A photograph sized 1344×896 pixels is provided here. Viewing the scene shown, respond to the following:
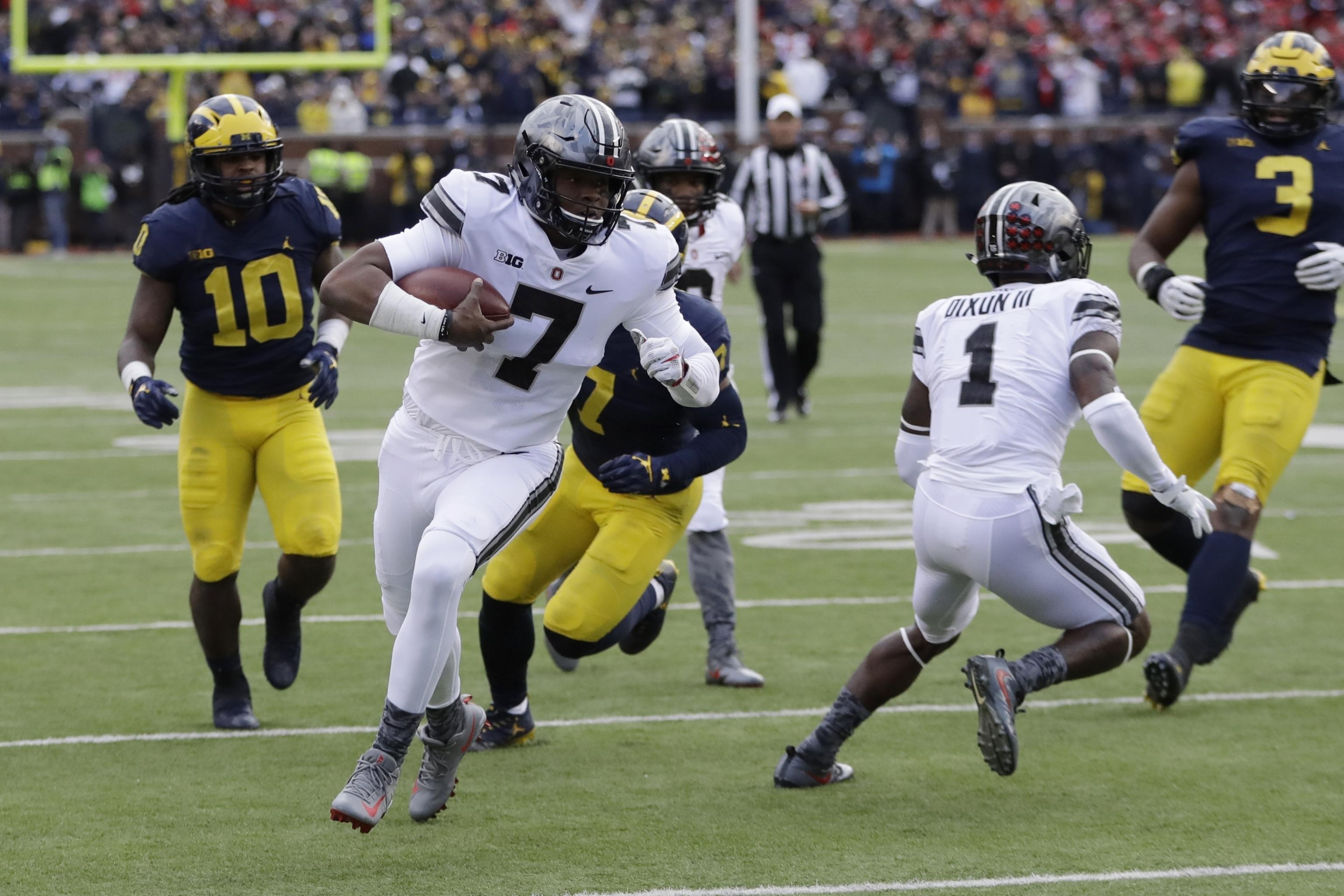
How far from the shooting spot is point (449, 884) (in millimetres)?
3953

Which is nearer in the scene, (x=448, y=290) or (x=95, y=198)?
(x=448, y=290)

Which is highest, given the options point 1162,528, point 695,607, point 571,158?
point 571,158

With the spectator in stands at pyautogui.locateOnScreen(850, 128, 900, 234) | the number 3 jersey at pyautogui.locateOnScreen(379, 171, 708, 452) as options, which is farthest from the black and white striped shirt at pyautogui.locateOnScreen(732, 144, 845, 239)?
the spectator in stands at pyautogui.locateOnScreen(850, 128, 900, 234)

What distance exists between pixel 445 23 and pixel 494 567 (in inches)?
974

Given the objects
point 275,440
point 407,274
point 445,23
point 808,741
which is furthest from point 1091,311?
point 445,23

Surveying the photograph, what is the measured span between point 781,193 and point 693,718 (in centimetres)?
642

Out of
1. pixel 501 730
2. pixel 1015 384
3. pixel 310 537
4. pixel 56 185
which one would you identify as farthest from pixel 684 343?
pixel 56 185

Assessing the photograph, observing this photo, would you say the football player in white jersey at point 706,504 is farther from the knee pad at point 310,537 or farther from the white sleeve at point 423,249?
the white sleeve at point 423,249

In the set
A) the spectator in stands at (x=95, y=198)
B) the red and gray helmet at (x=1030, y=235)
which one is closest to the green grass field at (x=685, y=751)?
the red and gray helmet at (x=1030, y=235)

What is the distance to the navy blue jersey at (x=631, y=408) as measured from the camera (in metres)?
5.10

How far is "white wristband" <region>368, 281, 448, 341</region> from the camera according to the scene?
13.2ft

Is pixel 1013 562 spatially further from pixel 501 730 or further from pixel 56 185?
pixel 56 185

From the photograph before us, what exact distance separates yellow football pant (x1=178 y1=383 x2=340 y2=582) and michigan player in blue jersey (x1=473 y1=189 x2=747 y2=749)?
56cm

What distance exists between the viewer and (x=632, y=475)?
473cm
